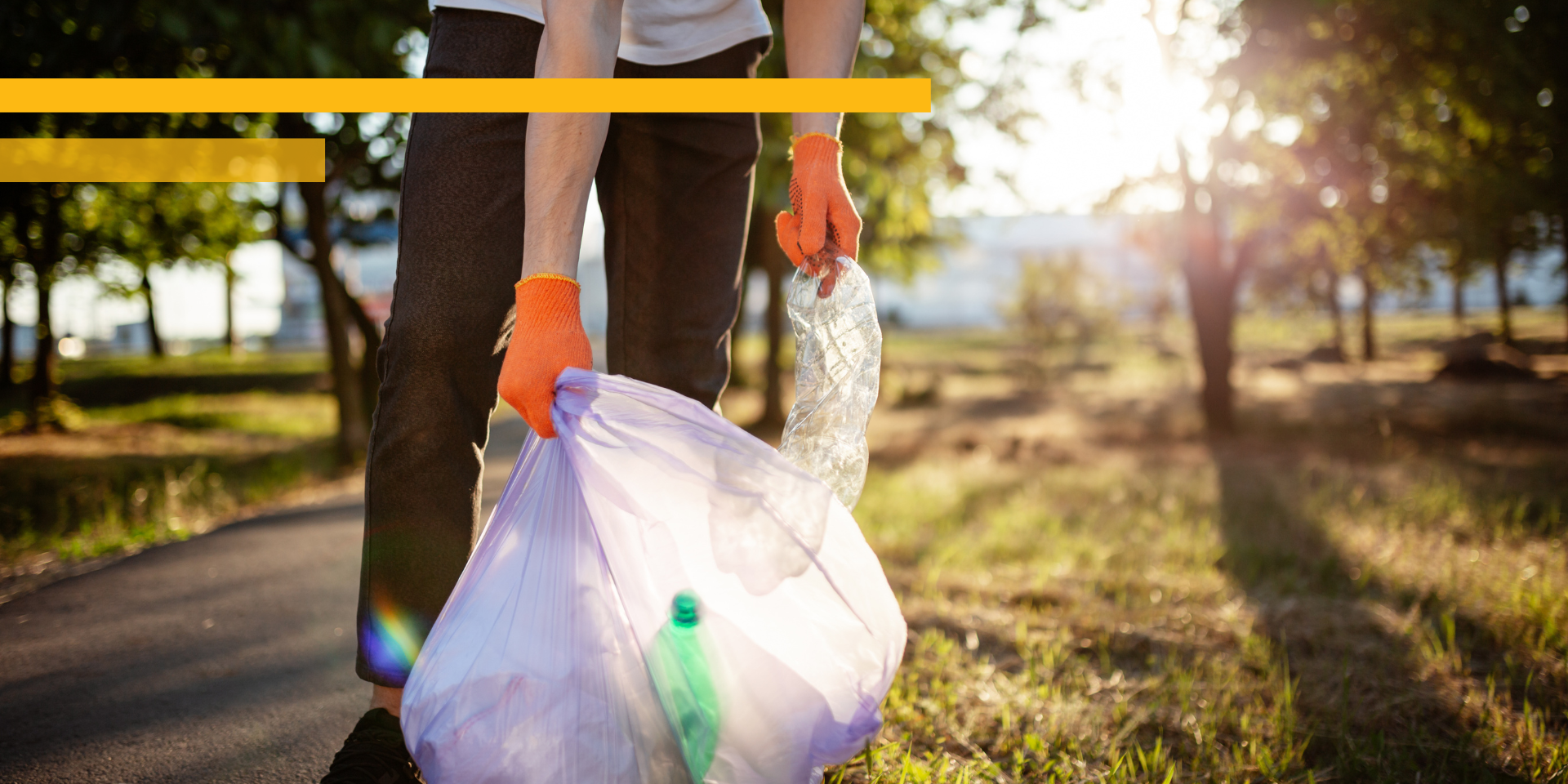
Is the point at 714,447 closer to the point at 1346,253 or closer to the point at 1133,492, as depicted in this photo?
the point at 1133,492

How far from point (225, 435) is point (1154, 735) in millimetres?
11645

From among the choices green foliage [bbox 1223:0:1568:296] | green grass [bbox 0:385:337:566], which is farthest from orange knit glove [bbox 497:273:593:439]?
green foliage [bbox 1223:0:1568:296]

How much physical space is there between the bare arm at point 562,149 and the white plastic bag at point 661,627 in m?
0.22

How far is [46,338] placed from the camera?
11.0 meters

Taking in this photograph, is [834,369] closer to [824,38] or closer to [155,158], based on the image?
[824,38]

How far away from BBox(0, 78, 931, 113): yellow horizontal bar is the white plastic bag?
59 cm

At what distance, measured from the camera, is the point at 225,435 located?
10406mm

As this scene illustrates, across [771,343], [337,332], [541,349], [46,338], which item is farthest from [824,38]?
[46,338]

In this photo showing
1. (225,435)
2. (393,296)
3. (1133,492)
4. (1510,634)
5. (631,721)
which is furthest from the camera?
(225,435)

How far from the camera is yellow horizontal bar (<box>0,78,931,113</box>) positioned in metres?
1.40

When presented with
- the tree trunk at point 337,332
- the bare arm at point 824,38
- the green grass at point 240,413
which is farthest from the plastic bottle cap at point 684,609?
the green grass at point 240,413

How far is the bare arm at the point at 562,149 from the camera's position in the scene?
4.05 feet

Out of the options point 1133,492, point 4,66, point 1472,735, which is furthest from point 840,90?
point 4,66

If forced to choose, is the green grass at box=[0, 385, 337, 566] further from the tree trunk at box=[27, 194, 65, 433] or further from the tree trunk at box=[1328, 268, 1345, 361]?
the tree trunk at box=[1328, 268, 1345, 361]
